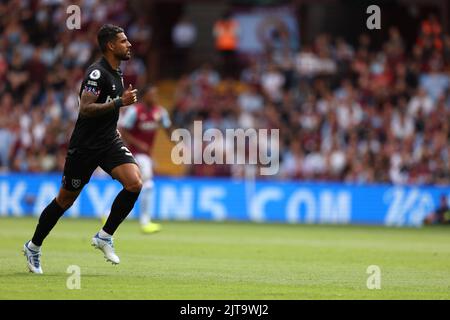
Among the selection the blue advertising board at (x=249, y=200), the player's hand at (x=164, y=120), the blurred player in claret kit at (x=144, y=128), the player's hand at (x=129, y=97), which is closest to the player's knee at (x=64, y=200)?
the player's hand at (x=129, y=97)

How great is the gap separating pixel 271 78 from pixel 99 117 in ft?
59.9

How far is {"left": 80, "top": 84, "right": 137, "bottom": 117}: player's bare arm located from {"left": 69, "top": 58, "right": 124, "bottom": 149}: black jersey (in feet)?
0.31

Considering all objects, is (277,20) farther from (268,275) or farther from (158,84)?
(268,275)

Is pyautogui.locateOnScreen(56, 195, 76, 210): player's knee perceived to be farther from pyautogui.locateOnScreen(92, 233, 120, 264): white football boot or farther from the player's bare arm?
the player's bare arm

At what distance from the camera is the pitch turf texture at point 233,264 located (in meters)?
10.3

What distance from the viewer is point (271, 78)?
30.0 meters

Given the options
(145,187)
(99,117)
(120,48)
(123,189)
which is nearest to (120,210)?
(123,189)

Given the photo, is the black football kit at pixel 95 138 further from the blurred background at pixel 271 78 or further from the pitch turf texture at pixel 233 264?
the blurred background at pixel 271 78

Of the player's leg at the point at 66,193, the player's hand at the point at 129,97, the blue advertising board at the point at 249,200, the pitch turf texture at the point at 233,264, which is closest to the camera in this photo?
the pitch turf texture at the point at 233,264

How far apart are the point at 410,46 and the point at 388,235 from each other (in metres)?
13.5

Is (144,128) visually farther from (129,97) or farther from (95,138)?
(129,97)

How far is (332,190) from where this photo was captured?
25.2 metres

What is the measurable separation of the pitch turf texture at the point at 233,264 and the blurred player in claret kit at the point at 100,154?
20.5 inches

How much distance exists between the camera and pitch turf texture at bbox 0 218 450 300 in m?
10.3
